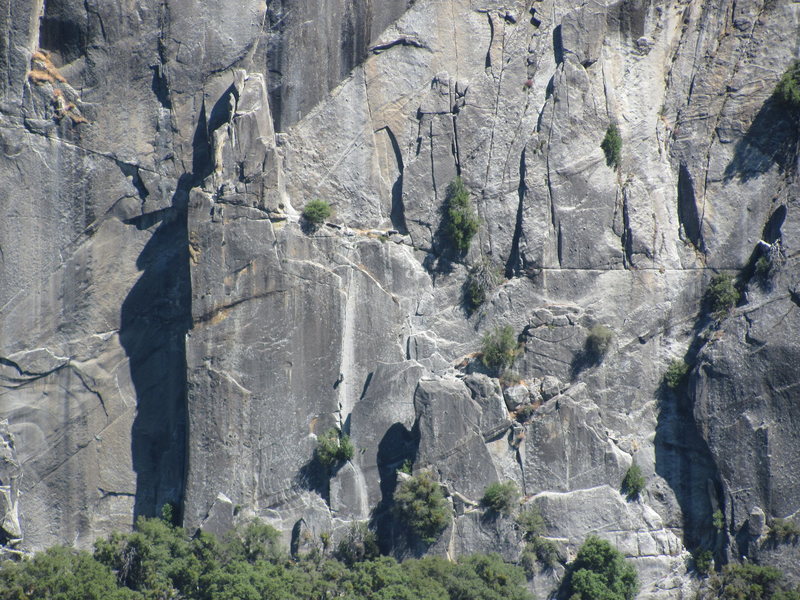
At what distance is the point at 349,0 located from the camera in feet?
138

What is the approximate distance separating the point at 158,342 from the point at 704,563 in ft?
55.7

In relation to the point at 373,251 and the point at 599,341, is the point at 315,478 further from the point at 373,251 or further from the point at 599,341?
the point at 599,341

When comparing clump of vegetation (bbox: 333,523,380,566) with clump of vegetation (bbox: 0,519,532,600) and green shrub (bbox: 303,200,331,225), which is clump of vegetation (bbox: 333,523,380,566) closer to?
clump of vegetation (bbox: 0,519,532,600)

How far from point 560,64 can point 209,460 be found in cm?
1543

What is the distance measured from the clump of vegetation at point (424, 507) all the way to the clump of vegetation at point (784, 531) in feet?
29.3

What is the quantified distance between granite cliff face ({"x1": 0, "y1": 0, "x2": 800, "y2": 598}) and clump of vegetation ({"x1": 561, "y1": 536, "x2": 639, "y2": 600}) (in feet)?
2.82

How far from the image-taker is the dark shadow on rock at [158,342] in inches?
1656

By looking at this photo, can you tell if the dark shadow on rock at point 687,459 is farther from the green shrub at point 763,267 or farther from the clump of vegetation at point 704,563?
the green shrub at point 763,267

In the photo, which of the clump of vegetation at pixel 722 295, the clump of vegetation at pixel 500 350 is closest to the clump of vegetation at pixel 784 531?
the clump of vegetation at pixel 722 295

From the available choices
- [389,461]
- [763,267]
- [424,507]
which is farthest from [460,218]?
[763,267]

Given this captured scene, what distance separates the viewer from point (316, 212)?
40.9 meters

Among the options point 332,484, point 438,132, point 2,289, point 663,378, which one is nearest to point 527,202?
point 438,132

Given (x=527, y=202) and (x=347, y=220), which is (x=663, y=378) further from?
(x=347, y=220)

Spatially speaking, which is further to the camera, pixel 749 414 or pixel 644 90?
pixel 644 90
